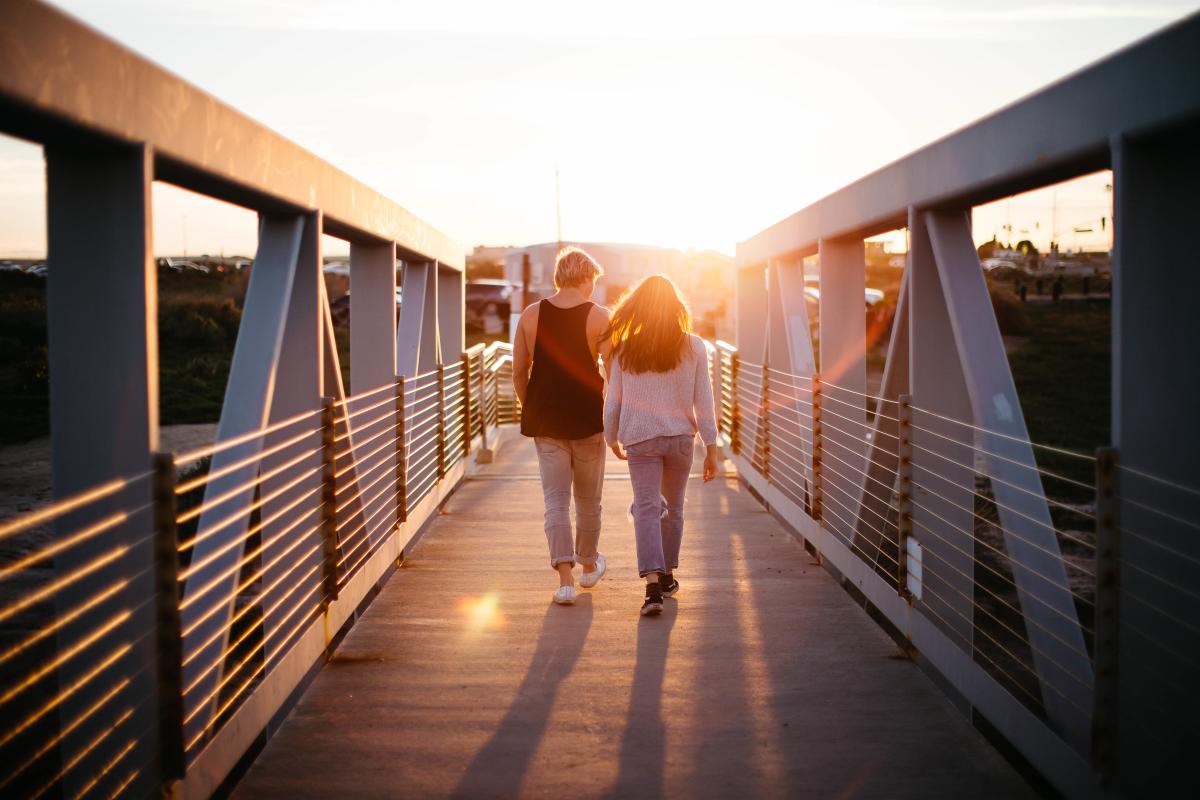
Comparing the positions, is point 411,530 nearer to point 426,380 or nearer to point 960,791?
point 426,380

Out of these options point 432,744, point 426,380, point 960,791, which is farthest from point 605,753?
point 426,380

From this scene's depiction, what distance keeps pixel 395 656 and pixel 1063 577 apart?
2760 millimetres

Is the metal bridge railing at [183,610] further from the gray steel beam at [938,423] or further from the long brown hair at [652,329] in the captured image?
the gray steel beam at [938,423]

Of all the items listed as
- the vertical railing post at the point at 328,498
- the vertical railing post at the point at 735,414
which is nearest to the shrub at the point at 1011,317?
the vertical railing post at the point at 735,414

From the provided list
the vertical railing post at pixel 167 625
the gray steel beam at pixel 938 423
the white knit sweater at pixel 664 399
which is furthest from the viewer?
the white knit sweater at pixel 664 399

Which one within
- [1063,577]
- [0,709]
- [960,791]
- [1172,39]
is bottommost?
[0,709]

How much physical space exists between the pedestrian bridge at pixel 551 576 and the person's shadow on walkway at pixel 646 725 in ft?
0.05

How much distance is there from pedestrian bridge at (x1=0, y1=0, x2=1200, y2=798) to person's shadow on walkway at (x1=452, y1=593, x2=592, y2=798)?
0.07ft

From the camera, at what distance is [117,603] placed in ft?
10.4

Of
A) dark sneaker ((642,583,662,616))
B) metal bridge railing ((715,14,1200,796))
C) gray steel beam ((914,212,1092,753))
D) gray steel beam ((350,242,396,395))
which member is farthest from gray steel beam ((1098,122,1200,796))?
gray steel beam ((350,242,396,395))

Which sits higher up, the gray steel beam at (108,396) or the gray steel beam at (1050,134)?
the gray steel beam at (1050,134)

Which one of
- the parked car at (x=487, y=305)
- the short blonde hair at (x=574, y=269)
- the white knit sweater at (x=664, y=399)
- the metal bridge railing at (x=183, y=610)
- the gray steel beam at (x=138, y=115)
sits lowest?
the metal bridge railing at (x=183, y=610)

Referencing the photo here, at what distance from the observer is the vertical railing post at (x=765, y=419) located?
9117 mm

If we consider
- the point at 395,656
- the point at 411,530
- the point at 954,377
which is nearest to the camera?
the point at 395,656
